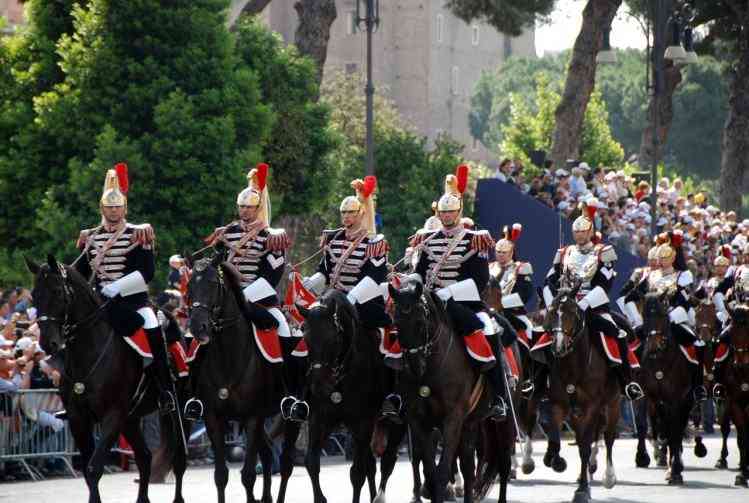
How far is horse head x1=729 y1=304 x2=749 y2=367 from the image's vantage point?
2150cm

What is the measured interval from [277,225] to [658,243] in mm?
13588

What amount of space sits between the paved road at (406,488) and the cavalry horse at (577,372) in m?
0.68

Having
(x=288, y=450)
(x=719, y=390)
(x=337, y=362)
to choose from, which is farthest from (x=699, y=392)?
(x=337, y=362)

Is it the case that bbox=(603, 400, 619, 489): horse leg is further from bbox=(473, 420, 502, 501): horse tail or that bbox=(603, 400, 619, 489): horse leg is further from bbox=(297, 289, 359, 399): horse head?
bbox=(297, 289, 359, 399): horse head

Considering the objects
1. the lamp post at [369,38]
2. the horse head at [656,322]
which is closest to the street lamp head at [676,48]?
the lamp post at [369,38]

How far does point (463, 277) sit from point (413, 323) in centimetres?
156

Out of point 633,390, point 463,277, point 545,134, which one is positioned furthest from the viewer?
point 545,134

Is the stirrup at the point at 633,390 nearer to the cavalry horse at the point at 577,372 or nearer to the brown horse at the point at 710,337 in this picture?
the cavalry horse at the point at 577,372

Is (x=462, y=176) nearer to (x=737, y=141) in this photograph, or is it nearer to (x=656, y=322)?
(x=656, y=322)

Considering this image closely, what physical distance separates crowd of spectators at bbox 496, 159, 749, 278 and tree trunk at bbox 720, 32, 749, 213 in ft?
38.7

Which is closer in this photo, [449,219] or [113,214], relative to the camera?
[113,214]

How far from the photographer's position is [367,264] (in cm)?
1770

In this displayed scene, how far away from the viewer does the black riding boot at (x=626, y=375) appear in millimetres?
20484

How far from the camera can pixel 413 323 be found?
15.9m
